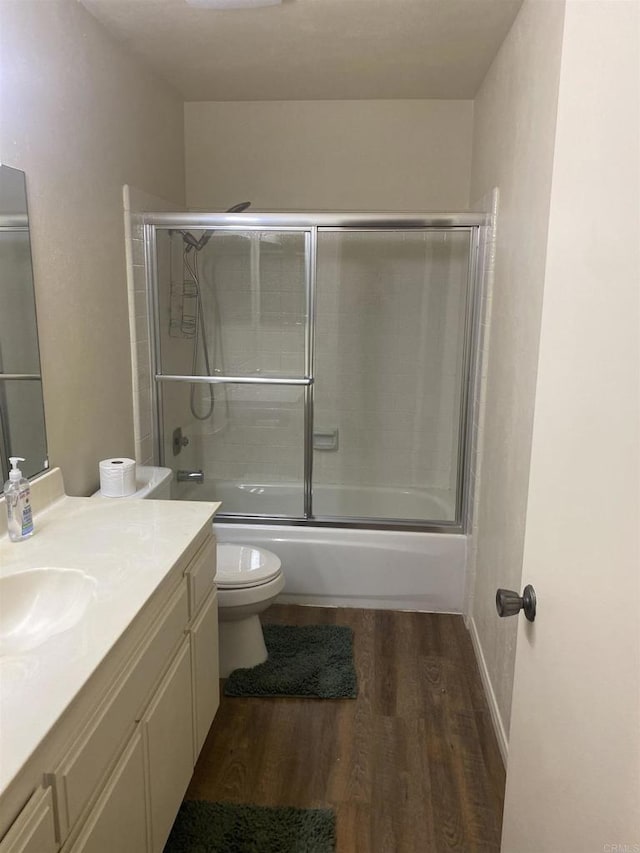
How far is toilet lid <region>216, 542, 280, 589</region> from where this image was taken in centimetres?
238

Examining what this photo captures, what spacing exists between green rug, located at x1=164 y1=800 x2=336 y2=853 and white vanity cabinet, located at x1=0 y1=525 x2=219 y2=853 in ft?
0.52

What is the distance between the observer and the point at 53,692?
1.05 meters

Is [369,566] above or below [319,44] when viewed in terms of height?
below

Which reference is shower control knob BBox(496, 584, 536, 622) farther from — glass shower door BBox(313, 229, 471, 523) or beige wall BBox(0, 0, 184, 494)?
glass shower door BBox(313, 229, 471, 523)

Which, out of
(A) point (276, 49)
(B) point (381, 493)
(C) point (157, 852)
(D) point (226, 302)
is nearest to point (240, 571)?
(C) point (157, 852)

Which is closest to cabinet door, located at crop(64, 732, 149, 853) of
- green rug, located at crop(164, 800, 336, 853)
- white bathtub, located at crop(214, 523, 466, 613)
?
green rug, located at crop(164, 800, 336, 853)

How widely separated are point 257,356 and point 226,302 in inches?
13.6

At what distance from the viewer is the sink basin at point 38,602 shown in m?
1.41

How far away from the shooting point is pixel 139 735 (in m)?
1.37

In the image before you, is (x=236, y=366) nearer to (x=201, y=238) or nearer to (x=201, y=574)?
(x=201, y=238)

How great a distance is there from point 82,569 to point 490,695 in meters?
1.60

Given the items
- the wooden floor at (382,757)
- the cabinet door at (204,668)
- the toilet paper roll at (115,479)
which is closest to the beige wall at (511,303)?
the wooden floor at (382,757)

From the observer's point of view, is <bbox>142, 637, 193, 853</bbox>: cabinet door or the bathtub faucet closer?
<bbox>142, 637, 193, 853</bbox>: cabinet door

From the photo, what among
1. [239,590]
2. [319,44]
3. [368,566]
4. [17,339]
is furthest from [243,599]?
[319,44]
